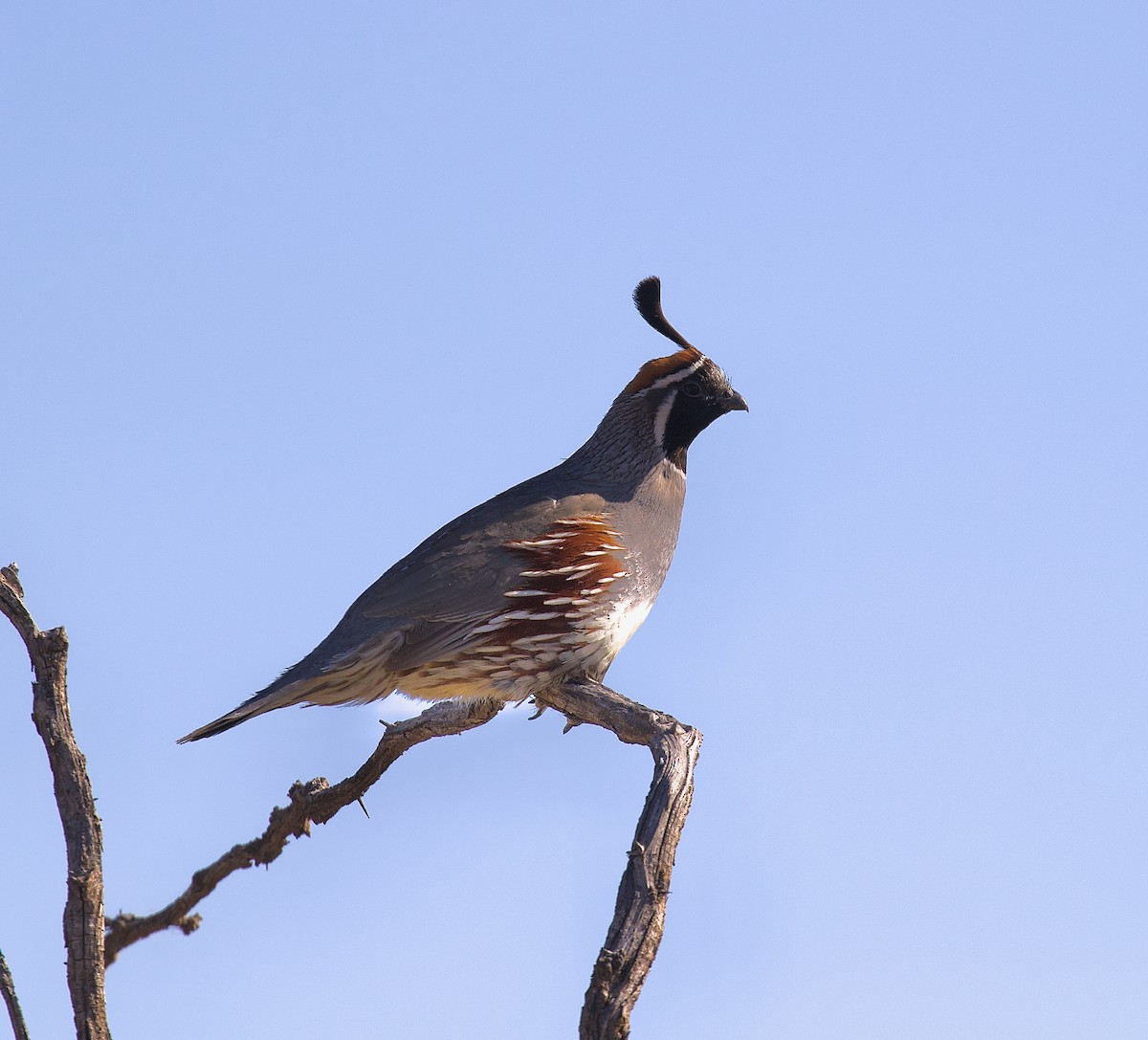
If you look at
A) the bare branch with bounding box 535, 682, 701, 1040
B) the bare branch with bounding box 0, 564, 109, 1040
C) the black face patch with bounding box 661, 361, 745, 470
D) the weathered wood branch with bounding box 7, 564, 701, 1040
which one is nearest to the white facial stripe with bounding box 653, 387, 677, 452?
the black face patch with bounding box 661, 361, 745, 470

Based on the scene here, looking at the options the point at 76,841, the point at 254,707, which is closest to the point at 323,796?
the point at 254,707

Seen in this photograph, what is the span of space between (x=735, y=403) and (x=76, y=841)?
377 cm

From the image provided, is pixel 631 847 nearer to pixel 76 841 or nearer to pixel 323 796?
pixel 76 841

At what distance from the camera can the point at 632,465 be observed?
7.02 meters

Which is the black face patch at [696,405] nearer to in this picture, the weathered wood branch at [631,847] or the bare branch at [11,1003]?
the weathered wood branch at [631,847]

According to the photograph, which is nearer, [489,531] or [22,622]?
[22,622]

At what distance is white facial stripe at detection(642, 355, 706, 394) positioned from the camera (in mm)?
7020

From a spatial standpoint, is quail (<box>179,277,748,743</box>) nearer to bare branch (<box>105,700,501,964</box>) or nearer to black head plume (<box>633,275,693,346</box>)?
bare branch (<box>105,700,501,964</box>)

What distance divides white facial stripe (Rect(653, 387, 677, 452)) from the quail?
0.39 metres

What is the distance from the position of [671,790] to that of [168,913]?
3.16m

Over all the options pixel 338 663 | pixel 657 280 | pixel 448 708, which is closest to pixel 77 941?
pixel 338 663

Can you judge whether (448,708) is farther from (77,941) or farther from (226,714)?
(77,941)

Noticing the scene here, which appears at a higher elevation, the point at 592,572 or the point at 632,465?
the point at 632,465

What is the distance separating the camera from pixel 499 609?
6.28 m
